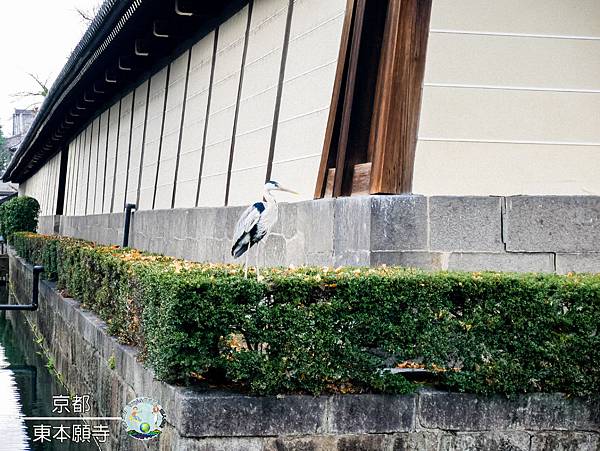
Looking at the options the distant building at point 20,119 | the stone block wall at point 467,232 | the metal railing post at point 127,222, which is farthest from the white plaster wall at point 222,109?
the distant building at point 20,119

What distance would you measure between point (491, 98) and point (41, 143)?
94.1ft

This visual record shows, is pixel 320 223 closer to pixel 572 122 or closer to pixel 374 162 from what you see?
pixel 374 162

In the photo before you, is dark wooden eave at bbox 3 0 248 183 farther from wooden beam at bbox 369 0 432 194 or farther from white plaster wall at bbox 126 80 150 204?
wooden beam at bbox 369 0 432 194

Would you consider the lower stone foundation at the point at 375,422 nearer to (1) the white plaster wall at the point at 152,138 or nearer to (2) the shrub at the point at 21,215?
(1) the white plaster wall at the point at 152,138

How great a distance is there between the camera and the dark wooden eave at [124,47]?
13.8 metres

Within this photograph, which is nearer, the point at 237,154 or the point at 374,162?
the point at 374,162

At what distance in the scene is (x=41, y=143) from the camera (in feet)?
114

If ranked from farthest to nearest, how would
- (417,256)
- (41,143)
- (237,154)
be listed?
(41,143), (237,154), (417,256)

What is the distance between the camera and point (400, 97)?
7879mm

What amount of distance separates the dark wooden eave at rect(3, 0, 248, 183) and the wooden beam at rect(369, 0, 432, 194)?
16.7 ft

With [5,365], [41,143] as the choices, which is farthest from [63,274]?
[41,143]

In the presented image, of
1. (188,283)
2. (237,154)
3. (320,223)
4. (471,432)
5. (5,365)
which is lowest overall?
(5,365)

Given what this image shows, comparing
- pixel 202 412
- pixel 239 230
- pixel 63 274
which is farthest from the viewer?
pixel 63 274

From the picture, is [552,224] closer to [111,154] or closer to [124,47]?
[124,47]
